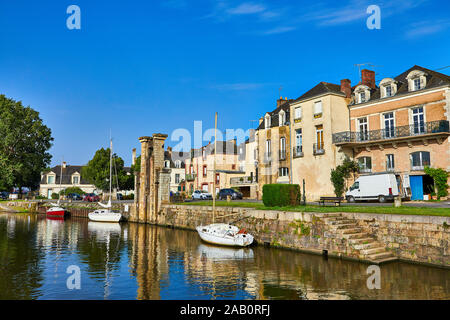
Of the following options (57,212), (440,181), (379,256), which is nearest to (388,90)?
(440,181)

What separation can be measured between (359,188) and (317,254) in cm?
1305

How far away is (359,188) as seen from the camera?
27188mm

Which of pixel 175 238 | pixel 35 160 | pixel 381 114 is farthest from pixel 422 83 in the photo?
pixel 35 160

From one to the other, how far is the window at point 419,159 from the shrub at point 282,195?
42.5 feet

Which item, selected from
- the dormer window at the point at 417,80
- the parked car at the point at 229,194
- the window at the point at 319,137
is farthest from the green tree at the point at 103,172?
the dormer window at the point at 417,80

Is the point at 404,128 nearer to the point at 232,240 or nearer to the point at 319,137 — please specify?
the point at 319,137

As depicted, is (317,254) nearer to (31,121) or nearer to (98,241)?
(98,241)

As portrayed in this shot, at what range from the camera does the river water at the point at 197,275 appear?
10469mm

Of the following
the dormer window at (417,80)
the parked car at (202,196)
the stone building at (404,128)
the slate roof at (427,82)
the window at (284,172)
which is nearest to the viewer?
the stone building at (404,128)

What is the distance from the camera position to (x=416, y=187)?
27.7 m

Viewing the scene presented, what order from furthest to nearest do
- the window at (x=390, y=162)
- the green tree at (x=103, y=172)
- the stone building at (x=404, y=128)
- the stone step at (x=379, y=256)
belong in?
1. the green tree at (x=103, y=172)
2. the window at (x=390, y=162)
3. the stone building at (x=404, y=128)
4. the stone step at (x=379, y=256)

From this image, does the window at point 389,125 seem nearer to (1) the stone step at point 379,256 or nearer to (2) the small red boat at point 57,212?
(1) the stone step at point 379,256

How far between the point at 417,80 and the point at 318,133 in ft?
32.5
